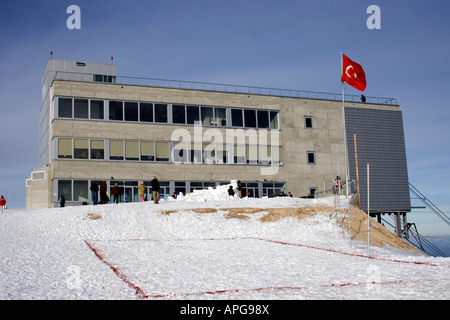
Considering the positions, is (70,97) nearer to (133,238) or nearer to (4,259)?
(133,238)

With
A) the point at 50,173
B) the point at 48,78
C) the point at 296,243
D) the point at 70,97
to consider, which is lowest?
the point at 296,243

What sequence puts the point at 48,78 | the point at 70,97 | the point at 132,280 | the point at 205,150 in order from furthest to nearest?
the point at 48,78
the point at 205,150
the point at 70,97
the point at 132,280

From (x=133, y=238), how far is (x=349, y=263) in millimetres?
10089

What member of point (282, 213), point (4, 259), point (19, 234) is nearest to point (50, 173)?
point (19, 234)

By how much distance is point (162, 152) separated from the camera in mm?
39438

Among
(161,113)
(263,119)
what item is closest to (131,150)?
(161,113)

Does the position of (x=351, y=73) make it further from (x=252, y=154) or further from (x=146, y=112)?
(x=146, y=112)

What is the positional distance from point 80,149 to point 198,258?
979 inches

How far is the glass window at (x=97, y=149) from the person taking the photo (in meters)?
37.2

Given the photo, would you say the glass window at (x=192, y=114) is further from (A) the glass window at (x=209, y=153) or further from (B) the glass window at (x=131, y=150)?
(B) the glass window at (x=131, y=150)

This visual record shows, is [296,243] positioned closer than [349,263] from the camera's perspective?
No

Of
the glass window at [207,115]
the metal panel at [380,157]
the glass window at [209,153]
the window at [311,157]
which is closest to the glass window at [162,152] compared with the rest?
the glass window at [209,153]
